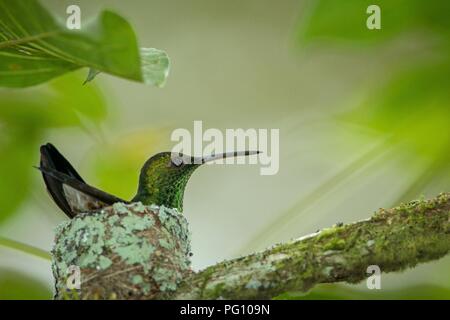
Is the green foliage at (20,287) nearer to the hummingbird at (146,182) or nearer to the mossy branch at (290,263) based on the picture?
the hummingbird at (146,182)

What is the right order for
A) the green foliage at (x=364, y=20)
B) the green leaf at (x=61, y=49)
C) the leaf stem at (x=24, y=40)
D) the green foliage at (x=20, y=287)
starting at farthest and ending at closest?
the green foliage at (x=20, y=287) < the green foliage at (x=364, y=20) < the leaf stem at (x=24, y=40) < the green leaf at (x=61, y=49)

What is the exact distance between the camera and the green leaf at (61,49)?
1013 millimetres

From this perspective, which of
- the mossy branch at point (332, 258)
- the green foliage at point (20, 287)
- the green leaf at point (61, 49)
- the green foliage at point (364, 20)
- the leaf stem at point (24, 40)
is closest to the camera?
the green leaf at point (61, 49)

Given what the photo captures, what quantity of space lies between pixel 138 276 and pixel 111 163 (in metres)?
0.77

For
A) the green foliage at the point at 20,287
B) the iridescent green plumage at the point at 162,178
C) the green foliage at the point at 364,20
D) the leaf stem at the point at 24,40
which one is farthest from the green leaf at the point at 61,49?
the green foliage at the point at 20,287

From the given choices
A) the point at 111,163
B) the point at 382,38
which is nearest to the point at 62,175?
the point at 111,163

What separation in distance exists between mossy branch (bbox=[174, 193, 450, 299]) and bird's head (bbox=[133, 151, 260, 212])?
70 centimetres

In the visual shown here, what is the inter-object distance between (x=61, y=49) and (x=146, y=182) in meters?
1.13

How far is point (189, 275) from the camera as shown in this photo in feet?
5.22

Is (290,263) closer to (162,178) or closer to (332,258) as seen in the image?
(332,258)

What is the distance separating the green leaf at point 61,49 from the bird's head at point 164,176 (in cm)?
87

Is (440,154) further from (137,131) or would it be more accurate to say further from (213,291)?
(137,131)

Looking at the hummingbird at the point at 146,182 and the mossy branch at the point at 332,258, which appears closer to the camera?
the mossy branch at the point at 332,258

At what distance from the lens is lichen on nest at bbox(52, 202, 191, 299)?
5.12ft
